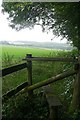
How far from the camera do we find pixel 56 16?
1341 cm

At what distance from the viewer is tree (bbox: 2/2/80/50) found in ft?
35.9

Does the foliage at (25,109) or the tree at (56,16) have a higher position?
the tree at (56,16)

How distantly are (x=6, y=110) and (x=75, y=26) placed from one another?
26.2 feet

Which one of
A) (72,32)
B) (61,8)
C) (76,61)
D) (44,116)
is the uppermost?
(61,8)

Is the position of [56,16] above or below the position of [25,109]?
above

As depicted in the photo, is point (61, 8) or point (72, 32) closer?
point (61, 8)

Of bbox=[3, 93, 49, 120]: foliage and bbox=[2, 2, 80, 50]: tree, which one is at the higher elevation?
bbox=[2, 2, 80, 50]: tree

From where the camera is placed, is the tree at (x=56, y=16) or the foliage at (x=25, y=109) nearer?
the foliage at (x=25, y=109)

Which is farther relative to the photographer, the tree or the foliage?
the tree

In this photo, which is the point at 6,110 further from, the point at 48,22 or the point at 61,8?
the point at 48,22

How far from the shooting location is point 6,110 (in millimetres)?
5406

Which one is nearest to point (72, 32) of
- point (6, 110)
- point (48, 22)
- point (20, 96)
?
point (48, 22)

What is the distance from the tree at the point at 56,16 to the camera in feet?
35.9

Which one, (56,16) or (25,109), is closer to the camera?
(25,109)
